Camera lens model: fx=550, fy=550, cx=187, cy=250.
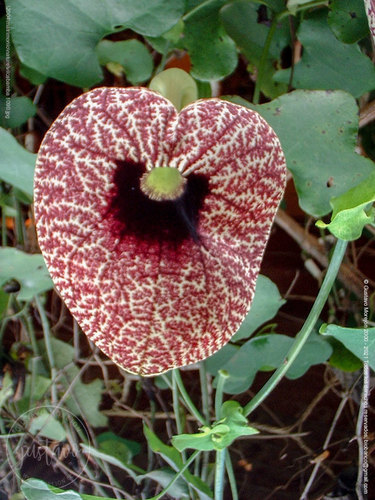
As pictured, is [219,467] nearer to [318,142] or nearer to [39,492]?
[39,492]

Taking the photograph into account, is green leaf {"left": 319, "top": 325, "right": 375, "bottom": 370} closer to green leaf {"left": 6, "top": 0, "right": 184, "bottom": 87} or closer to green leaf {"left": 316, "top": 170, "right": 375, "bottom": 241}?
green leaf {"left": 316, "top": 170, "right": 375, "bottom": 241}

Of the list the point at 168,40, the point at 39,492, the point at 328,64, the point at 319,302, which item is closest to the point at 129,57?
the point at 168,40

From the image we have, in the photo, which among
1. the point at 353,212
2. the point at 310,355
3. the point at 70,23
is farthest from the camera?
the point at 310,355

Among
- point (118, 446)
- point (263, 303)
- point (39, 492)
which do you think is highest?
point (263, 303)

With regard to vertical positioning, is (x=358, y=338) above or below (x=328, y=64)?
below

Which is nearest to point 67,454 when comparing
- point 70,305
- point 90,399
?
point 90,399

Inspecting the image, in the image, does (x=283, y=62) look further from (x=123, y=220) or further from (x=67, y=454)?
(x=67, y=454)
